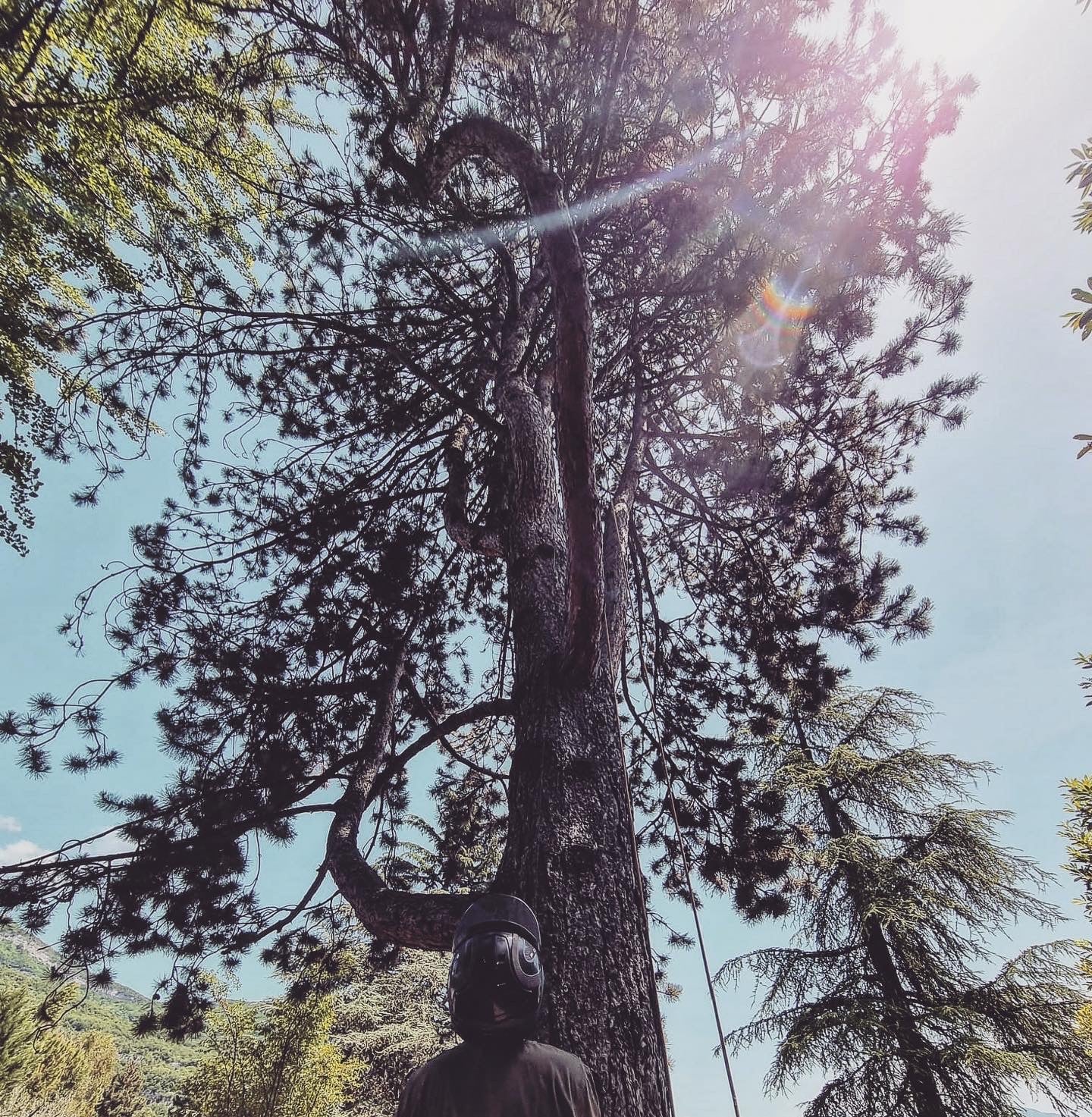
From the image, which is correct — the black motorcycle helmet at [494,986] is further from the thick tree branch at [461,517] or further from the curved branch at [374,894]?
the thick tree branch at [461,517]

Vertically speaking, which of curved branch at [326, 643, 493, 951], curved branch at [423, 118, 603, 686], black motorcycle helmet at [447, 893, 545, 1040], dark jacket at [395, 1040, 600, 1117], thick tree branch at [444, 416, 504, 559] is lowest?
dark jacket at [395, 1040, 600, 1117]

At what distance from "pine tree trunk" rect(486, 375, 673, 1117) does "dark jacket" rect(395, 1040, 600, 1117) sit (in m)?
0.27

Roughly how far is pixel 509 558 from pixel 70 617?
120 inches

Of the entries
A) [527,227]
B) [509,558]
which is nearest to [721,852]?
[509,558]

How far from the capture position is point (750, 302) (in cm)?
328

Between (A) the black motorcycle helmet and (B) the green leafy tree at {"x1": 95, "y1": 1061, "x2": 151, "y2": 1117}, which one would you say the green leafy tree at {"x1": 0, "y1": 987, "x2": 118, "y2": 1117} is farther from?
(A) the black motorcycle helmet

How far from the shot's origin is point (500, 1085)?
114cm

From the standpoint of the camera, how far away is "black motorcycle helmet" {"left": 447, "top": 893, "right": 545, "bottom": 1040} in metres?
1.23

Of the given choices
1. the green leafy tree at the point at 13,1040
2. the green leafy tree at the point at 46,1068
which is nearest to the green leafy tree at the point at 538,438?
the green leafy tree at the point at 46,1068

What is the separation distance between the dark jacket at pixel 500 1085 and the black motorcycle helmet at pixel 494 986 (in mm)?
37

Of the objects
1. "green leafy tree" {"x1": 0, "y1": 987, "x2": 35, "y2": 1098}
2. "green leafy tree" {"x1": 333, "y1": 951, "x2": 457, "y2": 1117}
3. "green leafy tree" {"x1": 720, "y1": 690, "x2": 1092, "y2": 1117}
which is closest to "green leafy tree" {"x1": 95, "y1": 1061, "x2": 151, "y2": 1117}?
"green leafy tree" {"x1": 0, "y1": 987, "x2": 35, "y2": 1098}

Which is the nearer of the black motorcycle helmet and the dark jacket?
the dark jacket

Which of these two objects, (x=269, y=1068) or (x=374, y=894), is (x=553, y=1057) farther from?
(x=269, y=1068)

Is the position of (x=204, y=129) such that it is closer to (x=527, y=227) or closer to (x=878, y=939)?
(x=527, y=227)
